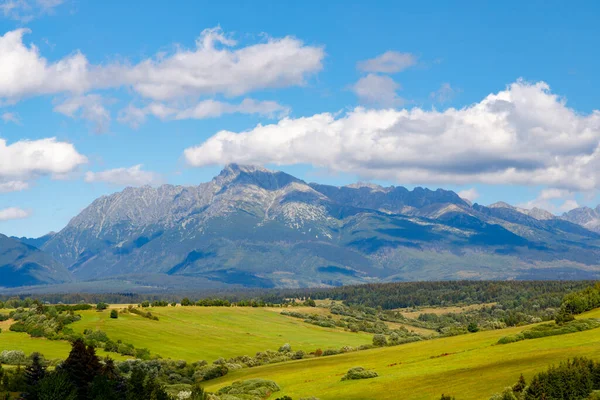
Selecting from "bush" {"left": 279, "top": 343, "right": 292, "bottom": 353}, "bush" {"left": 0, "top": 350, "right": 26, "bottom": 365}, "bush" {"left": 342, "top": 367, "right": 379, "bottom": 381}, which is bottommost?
"bush" {"left": 279, "top": 343, "right": 292, "bottom": 353}

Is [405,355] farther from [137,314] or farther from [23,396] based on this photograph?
[137,314]

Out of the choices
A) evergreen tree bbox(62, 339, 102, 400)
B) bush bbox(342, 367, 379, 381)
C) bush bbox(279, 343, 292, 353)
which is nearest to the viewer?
evergreen tree bbox(62, 339, 102, 400)

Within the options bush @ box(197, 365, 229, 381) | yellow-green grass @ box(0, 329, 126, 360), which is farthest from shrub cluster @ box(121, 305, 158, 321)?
bush @ box(197, 365, 229, 381)

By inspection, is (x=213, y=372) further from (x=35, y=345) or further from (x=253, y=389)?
(x=35, y=345)

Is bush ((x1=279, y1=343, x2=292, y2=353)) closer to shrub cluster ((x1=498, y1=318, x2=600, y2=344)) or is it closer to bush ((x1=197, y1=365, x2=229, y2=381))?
bush ((x1=197, y1=365, x2=229, y2=381))

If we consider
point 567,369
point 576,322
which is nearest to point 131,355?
point 576,322

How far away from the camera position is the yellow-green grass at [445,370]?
217 feet

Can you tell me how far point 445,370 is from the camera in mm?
76688

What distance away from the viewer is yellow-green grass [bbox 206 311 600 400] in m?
66.0

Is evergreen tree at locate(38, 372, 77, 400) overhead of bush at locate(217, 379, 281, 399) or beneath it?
overhead

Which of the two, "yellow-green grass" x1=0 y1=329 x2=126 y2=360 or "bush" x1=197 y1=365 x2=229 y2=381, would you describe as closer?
"bush" x1=197 y1=365 x2=229 y2=381

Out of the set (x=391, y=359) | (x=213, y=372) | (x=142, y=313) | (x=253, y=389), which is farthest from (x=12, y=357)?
(x=142, y=313)

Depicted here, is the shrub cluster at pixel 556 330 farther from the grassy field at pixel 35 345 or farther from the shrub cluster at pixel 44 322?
the shrub cluster at pixel 44 322

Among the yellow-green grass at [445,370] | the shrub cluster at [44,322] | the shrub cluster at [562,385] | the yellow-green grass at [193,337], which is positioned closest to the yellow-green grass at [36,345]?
the shrub cluster at [44,322]
